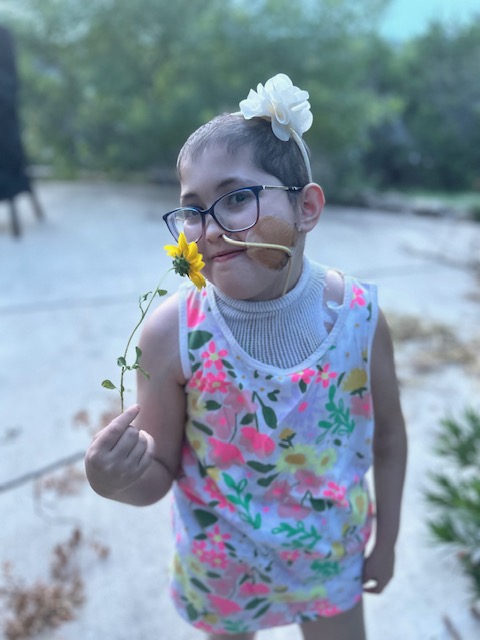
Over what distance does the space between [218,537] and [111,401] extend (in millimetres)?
1902

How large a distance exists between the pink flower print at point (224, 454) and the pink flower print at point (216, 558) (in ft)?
0.55

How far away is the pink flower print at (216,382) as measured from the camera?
112 cm

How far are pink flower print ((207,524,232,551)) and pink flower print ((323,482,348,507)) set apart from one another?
19 centimetres

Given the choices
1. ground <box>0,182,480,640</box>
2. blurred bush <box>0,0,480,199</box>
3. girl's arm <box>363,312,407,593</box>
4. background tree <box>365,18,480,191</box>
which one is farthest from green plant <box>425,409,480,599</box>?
background tree <box>365,18,480,191</box>

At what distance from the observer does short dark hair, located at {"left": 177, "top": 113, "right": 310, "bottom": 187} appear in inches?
39.4

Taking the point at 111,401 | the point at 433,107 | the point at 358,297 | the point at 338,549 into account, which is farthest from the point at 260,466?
the point at 433,107

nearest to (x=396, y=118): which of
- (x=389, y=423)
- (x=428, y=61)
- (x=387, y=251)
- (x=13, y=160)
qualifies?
(x=428, y=61)

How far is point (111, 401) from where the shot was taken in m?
3.03

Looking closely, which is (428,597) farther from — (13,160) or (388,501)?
(13,160)

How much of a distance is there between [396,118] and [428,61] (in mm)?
1151

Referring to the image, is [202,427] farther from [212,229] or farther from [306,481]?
[212,229]

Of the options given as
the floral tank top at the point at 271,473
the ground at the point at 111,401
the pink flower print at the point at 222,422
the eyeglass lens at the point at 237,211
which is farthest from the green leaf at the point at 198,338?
the ground at the point at 111,401

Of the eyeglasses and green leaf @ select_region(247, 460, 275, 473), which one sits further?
green leaf @ select_region(247, 460, 275, 473)

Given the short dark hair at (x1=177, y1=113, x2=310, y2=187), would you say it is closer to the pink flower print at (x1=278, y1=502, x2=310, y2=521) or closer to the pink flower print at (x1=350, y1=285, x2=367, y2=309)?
the pink flower print at (x1=350, y1=285, x2=367, y2=309)
